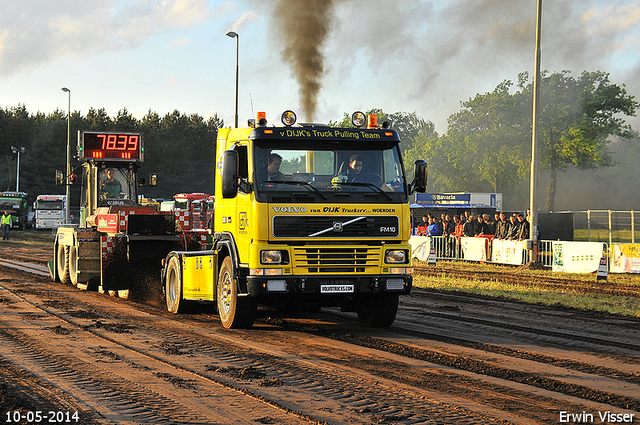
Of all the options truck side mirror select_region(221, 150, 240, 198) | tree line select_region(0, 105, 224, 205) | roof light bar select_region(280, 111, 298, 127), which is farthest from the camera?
tree line select_region(0, 105, 224, 205)

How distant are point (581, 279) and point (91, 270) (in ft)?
42.5

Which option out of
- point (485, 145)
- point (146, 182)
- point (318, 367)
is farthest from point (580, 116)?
point (318, 367)

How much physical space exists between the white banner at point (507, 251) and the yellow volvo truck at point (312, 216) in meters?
14.7

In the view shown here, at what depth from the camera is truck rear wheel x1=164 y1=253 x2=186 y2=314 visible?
40.6 feet

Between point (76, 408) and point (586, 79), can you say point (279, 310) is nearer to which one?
point (76, 408)

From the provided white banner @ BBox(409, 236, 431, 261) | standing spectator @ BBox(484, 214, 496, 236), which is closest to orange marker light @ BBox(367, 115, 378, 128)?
standing spectator @ BBox(484, 214, 496, 236)

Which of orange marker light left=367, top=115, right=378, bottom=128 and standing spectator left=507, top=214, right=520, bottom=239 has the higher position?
orange marker light left=367, top=115, right=378, bottom=128

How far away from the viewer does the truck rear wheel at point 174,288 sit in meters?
12.4

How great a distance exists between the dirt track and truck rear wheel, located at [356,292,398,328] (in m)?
0.27

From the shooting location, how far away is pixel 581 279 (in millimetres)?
20141

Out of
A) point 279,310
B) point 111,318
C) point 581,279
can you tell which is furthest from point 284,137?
point 581,279

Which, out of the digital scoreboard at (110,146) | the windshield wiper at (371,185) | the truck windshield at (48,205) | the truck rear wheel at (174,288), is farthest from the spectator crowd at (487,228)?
the truck windshield at (48,205)

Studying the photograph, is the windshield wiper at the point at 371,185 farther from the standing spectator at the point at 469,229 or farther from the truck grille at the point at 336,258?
the standing spectator at the point at 469,229

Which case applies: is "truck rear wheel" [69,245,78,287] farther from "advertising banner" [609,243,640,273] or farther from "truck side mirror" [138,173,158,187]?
"advertising banner" [609,243,640,273]
